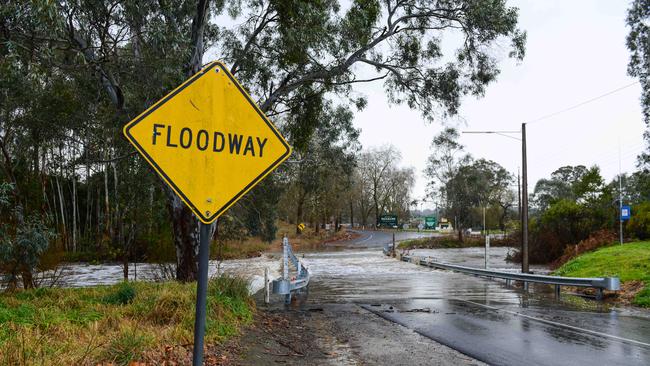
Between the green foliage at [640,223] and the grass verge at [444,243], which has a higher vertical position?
the green foliage at [640,223]

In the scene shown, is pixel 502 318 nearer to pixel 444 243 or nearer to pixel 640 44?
pixel 640 44

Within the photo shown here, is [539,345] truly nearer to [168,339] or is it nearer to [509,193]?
[168,339]

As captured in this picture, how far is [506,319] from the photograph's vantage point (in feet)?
39.8

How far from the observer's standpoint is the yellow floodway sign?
3629 millimetres

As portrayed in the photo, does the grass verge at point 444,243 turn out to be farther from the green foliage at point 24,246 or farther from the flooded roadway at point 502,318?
the green foliage at point 24,246

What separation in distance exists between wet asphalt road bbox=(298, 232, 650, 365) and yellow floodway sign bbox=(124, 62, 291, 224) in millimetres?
5664

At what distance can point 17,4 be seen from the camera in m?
9.12

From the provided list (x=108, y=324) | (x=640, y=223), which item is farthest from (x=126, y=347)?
(x=640, y=223)

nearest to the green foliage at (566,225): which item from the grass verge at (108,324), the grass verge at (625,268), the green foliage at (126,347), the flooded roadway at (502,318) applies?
the grass verge at (625,268)

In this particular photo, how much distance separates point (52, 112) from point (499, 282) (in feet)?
57.7

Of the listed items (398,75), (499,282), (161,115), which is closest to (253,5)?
(398,75)

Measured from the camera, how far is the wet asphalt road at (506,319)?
8547mm

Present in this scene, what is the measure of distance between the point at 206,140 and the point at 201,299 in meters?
1.06

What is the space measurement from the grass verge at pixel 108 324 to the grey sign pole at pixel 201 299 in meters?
1.99
